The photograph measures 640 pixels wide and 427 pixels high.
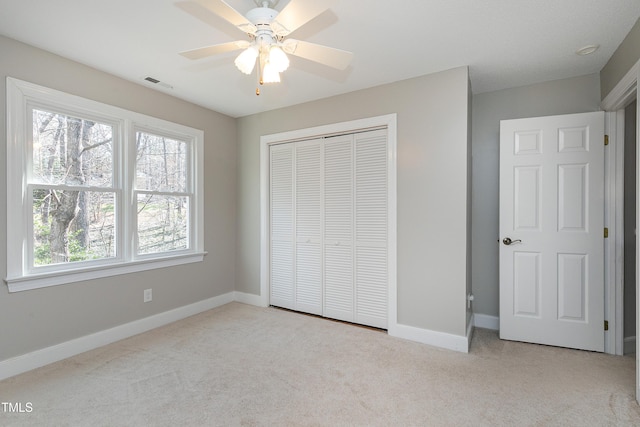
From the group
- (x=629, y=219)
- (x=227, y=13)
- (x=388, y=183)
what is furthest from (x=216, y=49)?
(x=629, y=219)

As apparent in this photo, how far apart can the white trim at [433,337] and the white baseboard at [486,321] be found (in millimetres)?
566

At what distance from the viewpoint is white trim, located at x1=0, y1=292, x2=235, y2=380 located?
222 cm

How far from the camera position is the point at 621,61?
2.28 metres

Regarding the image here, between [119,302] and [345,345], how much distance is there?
2142mm

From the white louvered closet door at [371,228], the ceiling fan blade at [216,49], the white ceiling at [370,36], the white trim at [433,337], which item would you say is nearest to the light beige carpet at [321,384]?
the white trim at [433,337]

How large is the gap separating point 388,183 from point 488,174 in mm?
Answer: 1108

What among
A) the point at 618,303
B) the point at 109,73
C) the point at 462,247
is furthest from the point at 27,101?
the point at 618,303

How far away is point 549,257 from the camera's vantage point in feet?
8.98

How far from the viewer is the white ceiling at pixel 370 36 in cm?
186

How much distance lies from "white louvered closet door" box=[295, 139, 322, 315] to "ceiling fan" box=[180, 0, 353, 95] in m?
1.70

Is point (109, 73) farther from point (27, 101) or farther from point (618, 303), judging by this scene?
point (618, 303)

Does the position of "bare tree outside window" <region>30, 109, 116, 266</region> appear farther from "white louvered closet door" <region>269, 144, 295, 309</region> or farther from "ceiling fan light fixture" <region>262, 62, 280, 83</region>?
"ceiling fan light fixture" <region>262, 62, 280, 83</region>

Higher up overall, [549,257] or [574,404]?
[549,257]

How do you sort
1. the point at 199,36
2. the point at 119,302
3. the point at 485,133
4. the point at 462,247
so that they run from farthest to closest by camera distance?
the point at 485,133 → the point at 119,302 → the point at 462,247 → the point at 199,36
